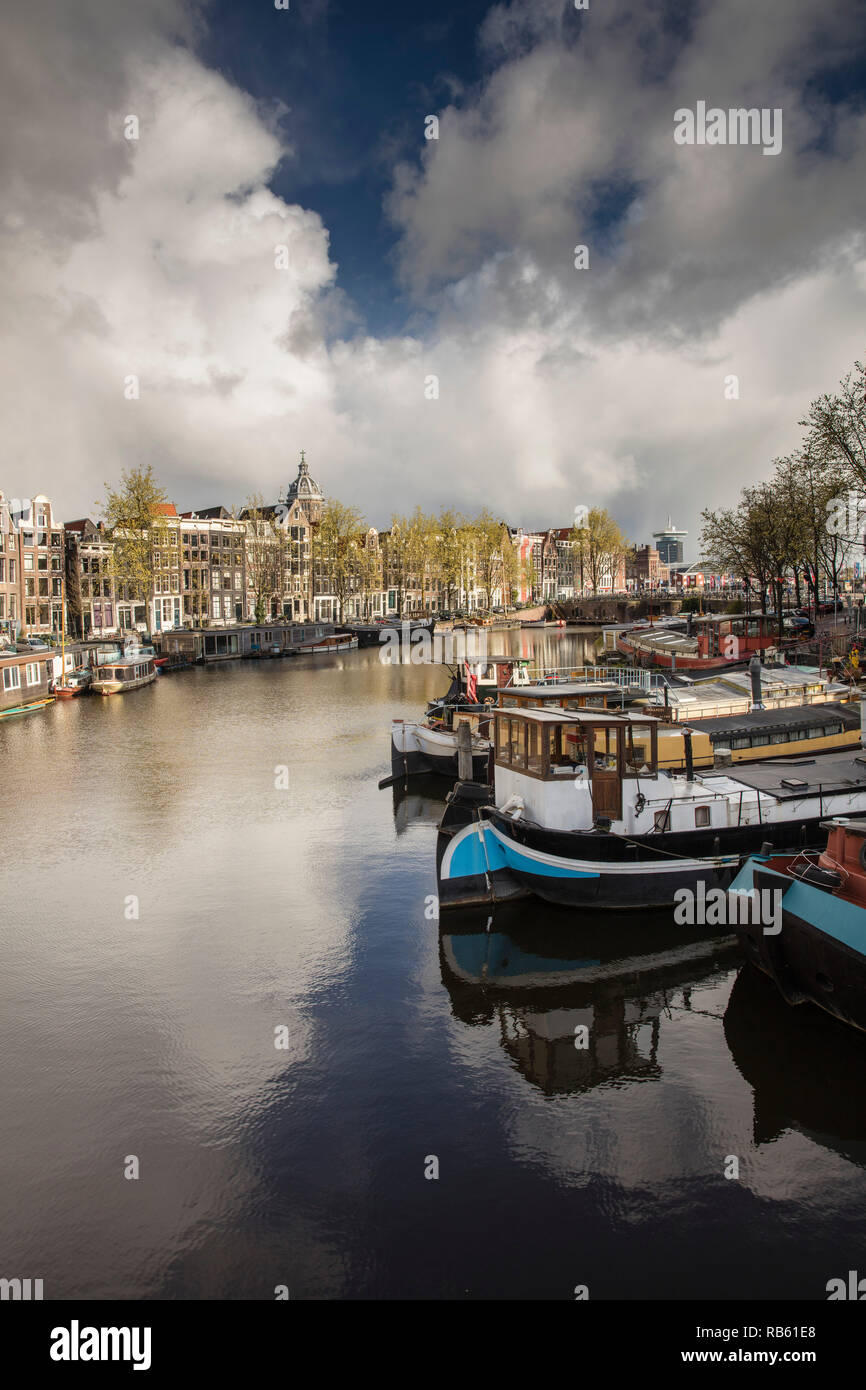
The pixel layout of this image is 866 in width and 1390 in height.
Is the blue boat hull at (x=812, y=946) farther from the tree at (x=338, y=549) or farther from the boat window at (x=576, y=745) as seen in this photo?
the tree at (x=338, y=549)

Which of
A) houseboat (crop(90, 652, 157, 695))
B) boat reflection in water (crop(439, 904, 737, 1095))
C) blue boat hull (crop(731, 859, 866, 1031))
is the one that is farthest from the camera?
houseboat (crop(90, 652, 157, 695))

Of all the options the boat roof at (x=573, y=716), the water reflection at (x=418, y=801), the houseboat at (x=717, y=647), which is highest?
the houseboat at (x=717, y=647)

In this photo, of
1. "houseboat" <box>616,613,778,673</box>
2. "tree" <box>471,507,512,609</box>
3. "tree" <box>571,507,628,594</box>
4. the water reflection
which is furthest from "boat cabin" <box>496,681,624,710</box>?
"tree" <box>571,507,628,594</box>

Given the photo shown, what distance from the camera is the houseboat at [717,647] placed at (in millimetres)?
60562

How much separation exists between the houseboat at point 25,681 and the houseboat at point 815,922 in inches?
2059

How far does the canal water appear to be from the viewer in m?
10.7

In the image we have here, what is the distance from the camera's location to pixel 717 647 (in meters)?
61.9

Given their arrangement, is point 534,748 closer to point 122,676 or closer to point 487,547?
point 122,676

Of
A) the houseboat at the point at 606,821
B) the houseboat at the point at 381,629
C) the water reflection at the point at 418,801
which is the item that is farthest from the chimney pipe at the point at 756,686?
the houseboat at the point at 381,629

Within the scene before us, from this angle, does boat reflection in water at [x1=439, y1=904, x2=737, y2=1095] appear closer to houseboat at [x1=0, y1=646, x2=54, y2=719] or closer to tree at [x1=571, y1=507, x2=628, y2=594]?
houseboat at [x1=0, y1=646, x2=54, y2=719]

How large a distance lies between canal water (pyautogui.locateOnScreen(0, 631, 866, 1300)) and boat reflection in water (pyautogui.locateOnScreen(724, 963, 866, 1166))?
5cm

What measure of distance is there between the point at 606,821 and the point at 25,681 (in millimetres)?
52726

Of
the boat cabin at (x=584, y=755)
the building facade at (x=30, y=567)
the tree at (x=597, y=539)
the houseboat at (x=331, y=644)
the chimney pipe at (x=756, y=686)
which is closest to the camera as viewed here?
the boat cabin at (x=584, y=755)

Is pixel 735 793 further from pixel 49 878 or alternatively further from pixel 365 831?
pixel 49 878
